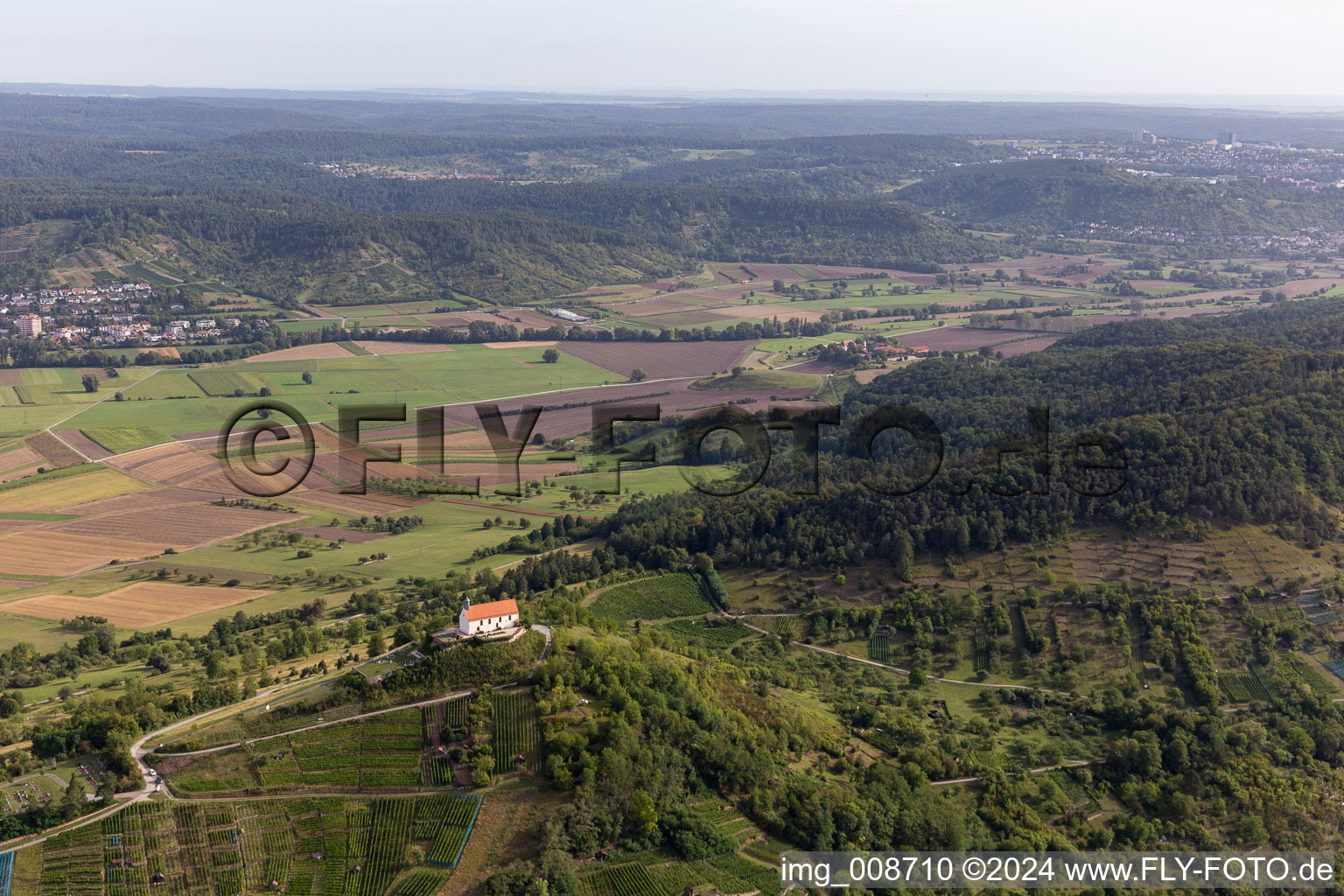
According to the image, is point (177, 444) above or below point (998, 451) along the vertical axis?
below

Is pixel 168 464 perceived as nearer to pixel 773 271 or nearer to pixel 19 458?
pixel 19 458

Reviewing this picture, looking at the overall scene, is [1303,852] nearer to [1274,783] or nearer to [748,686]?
[1274,783]

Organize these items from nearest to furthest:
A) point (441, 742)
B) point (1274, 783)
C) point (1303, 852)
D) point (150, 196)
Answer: point (441, 742)
point (1303, 852)
point (1274, 783)
point (150, 196)

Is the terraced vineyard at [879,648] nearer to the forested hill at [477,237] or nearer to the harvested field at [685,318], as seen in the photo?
the harvested field at [685,318]

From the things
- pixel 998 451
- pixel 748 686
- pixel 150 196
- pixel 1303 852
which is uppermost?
pixel 150 196

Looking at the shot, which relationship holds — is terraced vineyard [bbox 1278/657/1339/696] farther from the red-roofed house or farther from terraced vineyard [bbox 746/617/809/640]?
the red-roofed house

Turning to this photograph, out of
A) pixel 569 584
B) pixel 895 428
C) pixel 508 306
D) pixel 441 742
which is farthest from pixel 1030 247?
pixel 441 742

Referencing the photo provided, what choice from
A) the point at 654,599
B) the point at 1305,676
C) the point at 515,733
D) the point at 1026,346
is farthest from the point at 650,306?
the point at 515,733

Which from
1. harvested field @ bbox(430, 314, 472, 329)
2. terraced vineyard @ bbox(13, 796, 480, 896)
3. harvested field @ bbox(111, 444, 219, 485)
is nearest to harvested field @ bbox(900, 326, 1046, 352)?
harvested field @ bbox(430, 314, 472, 329)
